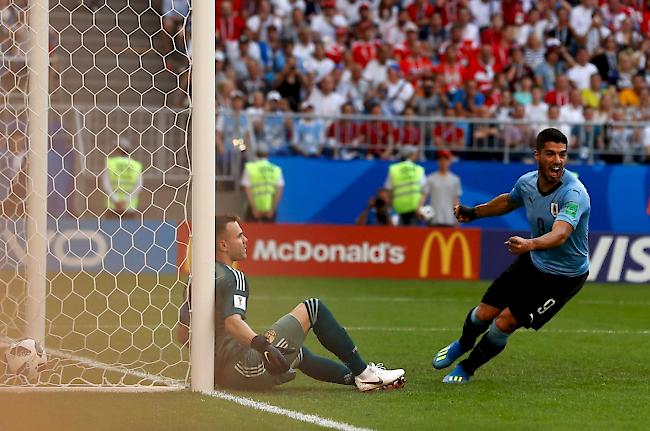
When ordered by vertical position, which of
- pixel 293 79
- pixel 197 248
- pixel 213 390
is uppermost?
pixel 293 79

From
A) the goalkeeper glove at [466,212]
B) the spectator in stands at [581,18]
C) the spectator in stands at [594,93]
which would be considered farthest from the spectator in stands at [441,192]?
the goalkeeper glove at [466,212]

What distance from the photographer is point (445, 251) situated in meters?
19.3

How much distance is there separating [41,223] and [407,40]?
50.7 feet

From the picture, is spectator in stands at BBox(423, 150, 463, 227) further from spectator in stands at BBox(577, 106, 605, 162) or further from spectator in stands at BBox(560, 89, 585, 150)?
spectator in stands at BBox(560, 89, 585, 150)

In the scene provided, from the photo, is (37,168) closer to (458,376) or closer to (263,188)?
(458,376)

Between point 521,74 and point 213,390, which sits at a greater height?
Result: point 521,74

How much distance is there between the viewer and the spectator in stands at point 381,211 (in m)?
20.8

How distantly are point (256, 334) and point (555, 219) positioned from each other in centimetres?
228

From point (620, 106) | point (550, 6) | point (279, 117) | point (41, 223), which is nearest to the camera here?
point (41, 223)

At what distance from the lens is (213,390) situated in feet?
27.3

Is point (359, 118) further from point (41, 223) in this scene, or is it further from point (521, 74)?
point (41, 223)

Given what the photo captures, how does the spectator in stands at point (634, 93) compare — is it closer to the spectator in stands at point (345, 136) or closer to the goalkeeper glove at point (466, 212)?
the spectator in stands at point (345, 136)

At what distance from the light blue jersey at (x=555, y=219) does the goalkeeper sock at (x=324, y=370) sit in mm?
1657

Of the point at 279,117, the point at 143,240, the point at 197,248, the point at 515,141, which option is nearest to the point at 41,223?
the point at 197,248
